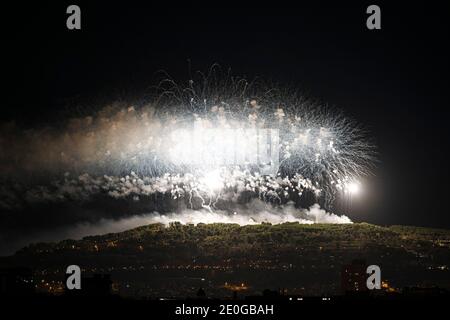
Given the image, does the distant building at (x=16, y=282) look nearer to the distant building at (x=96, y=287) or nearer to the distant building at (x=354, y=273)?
the distant building at (x=96, y=287)

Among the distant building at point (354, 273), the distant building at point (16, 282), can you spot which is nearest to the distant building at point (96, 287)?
the distant building at point (16, 282)

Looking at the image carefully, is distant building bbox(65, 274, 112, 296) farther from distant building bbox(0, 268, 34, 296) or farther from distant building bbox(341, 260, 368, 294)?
distant building bbox(341, 260, 368, 294)

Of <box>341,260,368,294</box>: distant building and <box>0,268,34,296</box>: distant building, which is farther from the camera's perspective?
<box>341,260,368,294</box>: distant building

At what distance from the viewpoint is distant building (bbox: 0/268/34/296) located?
7625 centimetres

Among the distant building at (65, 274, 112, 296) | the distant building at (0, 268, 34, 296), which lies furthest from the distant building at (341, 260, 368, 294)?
the distant building at (65, 274, 112, 296)

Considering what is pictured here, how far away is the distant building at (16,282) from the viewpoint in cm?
7625

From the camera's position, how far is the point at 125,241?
6909 inches
